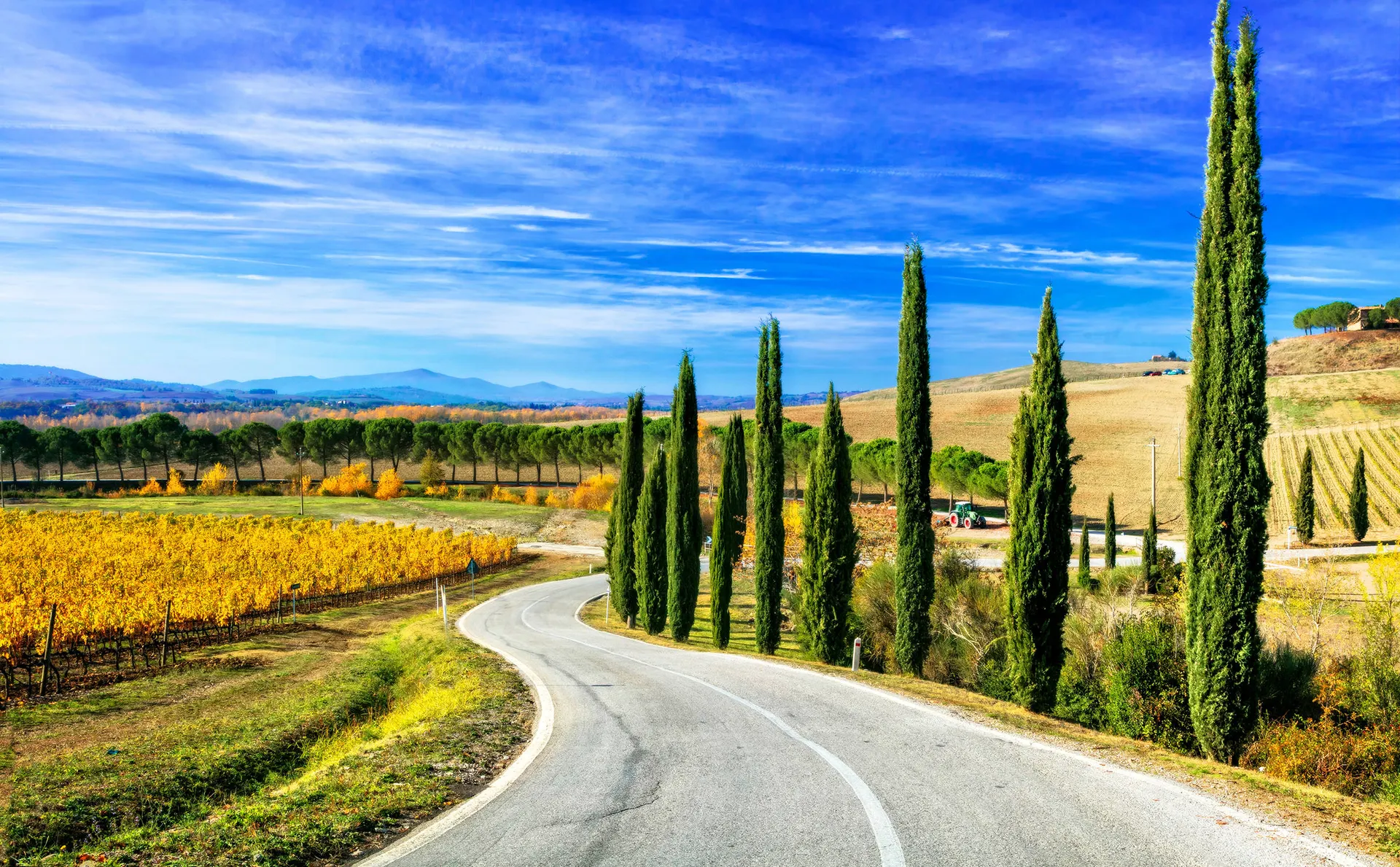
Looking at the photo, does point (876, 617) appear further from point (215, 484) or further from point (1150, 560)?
point (215, 484)

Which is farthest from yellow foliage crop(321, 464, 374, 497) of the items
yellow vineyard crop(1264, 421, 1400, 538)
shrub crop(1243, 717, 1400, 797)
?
shrub crop(1243, 717, 1400, 797)

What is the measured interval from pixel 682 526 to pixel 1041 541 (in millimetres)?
16086

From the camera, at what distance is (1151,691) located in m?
12.6

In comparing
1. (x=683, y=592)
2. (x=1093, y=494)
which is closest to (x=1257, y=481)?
(x=683, y=592)

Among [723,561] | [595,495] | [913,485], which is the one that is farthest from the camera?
[595,495]

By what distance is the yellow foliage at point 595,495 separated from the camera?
78938 millimetres

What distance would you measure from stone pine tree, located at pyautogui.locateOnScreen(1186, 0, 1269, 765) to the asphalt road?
12.5ft

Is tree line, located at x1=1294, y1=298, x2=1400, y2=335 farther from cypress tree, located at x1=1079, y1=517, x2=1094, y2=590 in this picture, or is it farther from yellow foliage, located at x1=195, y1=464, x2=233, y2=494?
yellow foliage, located at x1=195, y1=464, x2=233, y2=494

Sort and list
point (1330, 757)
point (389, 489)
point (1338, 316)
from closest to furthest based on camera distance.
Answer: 1. point (1330, 757)
2. point (389, 489)
3. point (1338, 316)

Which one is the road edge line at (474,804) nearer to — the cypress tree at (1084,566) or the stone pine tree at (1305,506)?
→ the cypress tree at (1084,566)

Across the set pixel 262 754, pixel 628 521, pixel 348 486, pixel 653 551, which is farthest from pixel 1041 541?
pixel 348 486

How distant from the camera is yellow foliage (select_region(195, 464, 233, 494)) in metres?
88.1

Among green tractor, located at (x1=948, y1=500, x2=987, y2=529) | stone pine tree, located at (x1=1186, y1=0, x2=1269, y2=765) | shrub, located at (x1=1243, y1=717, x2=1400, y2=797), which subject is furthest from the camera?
green tractor, located at (x1=948, y1=500, x2=987, y2=529)

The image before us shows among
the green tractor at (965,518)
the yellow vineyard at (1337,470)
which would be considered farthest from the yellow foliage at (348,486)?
the yellow vineyard at (1337,470)
